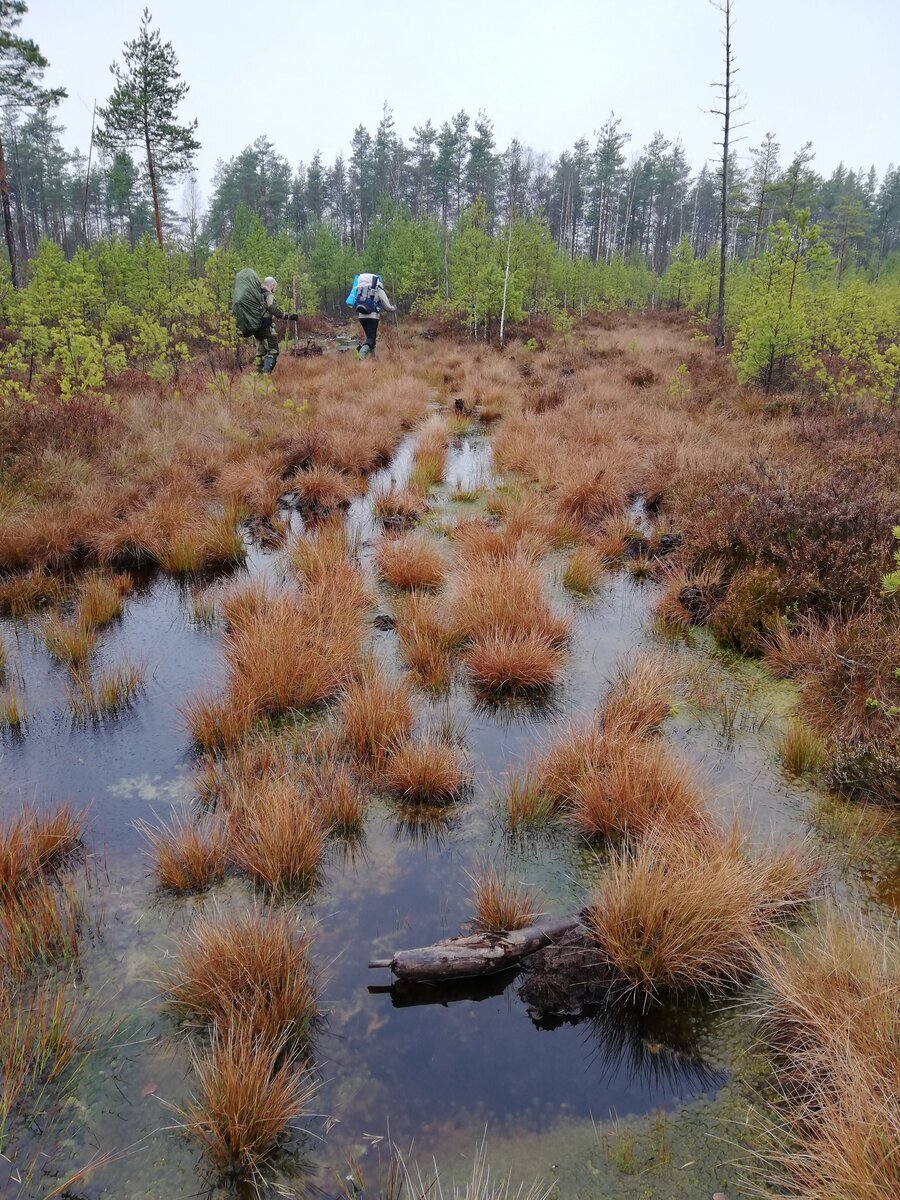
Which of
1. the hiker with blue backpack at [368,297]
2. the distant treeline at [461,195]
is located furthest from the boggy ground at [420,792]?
the distant treeline at [461,195]

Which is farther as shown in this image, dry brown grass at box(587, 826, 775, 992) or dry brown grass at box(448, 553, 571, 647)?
dry brown grass at box(448, 553, 571, 647)

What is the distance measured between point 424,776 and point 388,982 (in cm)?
112

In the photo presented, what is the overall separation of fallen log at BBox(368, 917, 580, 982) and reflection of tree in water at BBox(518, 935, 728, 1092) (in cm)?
8

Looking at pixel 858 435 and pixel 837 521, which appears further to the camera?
pixel 858 435

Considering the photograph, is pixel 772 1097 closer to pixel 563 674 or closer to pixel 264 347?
pixel 563 674

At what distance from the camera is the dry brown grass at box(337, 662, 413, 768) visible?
368 centimetres

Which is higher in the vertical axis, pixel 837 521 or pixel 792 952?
A: pixel 837 521

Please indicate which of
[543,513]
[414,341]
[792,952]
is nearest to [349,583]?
[543,513]

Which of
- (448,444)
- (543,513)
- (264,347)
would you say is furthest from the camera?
(264,347)

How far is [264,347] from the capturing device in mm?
13766

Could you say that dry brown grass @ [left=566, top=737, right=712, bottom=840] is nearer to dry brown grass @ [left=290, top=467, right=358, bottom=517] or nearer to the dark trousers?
dry brown grass @ [left=290, top=467, right=358, bottom=517]

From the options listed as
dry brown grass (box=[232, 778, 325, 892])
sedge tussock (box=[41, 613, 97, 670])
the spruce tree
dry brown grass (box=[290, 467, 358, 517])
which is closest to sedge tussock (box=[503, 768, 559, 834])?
dry brown grass (box=[232, 778, 325, 892])

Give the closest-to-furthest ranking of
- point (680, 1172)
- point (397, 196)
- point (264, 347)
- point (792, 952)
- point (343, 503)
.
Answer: point (680, 1172) → point (792, 952) → point (343, 503) → point (264, 347) → point (397, 196)

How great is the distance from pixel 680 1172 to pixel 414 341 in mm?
25415
